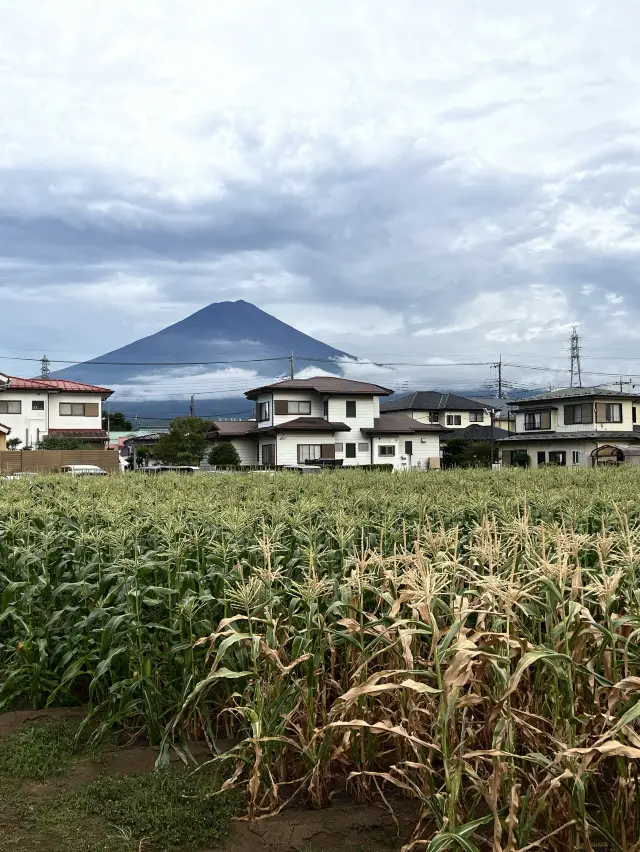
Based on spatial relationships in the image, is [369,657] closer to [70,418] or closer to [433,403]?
[70,418]

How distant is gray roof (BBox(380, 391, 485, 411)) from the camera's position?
243ft

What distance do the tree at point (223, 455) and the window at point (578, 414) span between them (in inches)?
997

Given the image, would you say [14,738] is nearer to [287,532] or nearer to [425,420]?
[287,532]

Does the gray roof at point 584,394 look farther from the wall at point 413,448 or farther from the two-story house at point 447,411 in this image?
the two-story house at point 447,411

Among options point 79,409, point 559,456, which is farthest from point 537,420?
point 79,409

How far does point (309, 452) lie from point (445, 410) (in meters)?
26.2

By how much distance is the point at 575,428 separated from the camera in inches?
2160

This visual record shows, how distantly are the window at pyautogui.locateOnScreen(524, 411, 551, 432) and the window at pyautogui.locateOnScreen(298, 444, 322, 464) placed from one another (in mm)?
18830

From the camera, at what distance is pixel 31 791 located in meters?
3.86

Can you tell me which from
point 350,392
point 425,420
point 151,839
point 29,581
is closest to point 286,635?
point 151,839

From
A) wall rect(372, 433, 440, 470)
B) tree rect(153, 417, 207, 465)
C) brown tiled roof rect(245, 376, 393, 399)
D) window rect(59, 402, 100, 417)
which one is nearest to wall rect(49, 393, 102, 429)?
window rect(59, 402, 100, 417)

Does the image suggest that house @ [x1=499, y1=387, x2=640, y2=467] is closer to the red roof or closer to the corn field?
the red roof

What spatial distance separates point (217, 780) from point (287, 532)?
7.24 feet

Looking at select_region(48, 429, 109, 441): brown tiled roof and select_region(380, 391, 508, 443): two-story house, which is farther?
select_region(380, 391, 508, 443): two-story house
